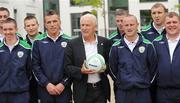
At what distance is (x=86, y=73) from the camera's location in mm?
5988

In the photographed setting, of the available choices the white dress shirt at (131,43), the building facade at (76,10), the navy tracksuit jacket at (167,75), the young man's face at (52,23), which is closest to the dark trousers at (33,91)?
the young man's face at (52,23)

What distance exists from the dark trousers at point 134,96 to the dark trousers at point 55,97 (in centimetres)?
84

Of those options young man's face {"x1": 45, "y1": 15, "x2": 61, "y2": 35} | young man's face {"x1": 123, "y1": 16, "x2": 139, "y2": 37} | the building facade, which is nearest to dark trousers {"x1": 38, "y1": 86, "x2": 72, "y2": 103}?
young man's face {"x1": 45, "y1": 15, "x2": 61, "y2": 35}

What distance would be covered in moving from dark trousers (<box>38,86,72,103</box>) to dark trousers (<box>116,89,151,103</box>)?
2.77 feet

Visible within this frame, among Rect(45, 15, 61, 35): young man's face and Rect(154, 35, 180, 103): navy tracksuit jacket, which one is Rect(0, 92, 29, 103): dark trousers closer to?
Rect(45, 15, 61, 35): young man's face

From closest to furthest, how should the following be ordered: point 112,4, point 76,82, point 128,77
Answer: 1. point 128,77
2. point 76,82
3. point 112,4

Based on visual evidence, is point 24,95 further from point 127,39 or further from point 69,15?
point 69,15

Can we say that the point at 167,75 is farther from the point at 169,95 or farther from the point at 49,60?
the point at 49,60

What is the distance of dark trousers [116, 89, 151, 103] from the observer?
5812 mm

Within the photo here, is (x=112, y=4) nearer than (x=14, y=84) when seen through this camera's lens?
No

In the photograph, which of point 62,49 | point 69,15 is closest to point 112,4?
point 69,15

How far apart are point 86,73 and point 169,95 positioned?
120cm

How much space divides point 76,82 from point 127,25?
3.76ft

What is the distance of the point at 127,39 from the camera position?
594 centimetres
